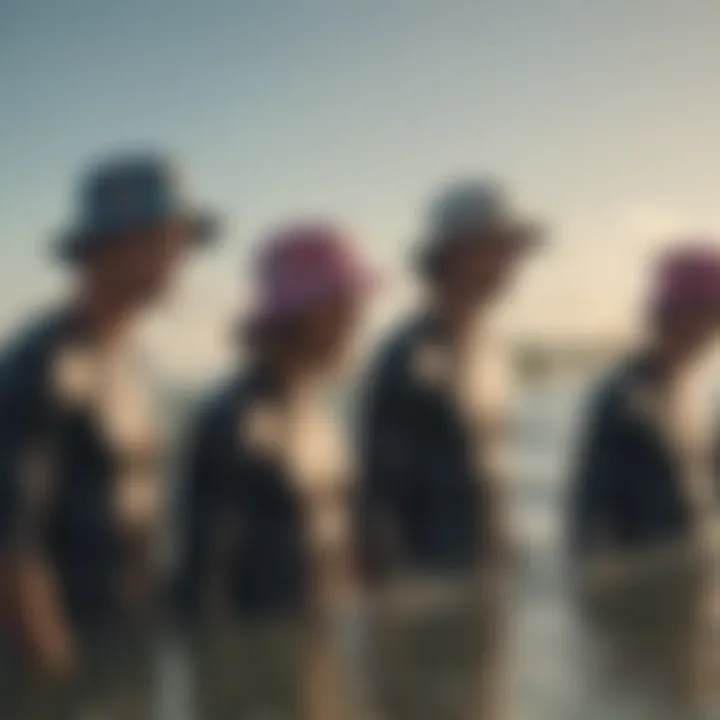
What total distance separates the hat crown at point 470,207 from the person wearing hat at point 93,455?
0.23m

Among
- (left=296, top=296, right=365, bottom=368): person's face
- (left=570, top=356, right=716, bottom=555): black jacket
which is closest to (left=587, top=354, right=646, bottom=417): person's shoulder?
(left=570, top=356, right=716, bottom=555): black jacket

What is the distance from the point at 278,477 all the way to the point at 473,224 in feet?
1.01

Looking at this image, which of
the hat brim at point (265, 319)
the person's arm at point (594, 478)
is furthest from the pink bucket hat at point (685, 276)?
the hat brim at point (265, 319)

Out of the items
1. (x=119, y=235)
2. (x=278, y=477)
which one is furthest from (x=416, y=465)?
(x=119, y=235)

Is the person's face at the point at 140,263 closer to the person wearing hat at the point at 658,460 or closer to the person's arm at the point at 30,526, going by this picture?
the person's arm at the point at 30,526

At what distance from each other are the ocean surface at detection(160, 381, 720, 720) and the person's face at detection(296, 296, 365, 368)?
0.64ft

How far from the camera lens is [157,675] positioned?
1.00 meters

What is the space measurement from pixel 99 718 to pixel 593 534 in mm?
552

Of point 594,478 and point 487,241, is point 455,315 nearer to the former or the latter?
point 487,241

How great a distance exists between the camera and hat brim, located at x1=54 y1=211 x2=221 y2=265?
1017 millimetres

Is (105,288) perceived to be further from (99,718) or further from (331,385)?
(99,718)

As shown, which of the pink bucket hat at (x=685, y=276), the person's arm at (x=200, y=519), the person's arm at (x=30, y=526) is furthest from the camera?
the pink bucket hat at (x=685, y=276)

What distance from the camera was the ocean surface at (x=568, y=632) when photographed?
101 cm

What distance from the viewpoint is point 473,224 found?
3.73 ft
